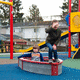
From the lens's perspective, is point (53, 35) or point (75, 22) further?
point (75, 22)

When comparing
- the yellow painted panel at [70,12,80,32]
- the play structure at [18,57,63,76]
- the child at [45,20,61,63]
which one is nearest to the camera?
the child at [45,20,61,63]

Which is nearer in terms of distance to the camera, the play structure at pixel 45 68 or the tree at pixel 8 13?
the play structure at pixel 45 68

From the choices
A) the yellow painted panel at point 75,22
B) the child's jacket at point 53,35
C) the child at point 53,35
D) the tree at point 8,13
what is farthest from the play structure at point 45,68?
the tree at point 8,13

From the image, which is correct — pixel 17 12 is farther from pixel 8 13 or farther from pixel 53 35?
pixel 53 35

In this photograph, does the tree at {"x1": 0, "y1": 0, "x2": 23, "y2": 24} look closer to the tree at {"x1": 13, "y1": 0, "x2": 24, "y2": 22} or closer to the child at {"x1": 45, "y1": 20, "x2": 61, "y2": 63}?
the tree at {"x1": 13, "y1": 0, "x2": 24, "y2": 22}

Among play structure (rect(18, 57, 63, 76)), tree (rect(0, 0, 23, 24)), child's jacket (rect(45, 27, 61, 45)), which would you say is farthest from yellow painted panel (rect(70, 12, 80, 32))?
tree (rect(0, 0, 23, 24))

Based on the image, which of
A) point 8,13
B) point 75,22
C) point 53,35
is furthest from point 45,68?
point 8,13

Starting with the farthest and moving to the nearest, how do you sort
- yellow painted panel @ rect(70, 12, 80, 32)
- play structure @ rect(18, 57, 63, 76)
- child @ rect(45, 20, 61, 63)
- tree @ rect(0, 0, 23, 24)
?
1. tree @ rect(0, 0, 23, 24)
2. yellow painted panel @ rect(70, 12, 80, 32)
3. play structure @ rect(18, 57, 63, 76)
4. child @ rect(45, 20, 61, 63)

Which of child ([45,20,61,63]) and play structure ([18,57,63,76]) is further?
play structure ([18,57,63,76])

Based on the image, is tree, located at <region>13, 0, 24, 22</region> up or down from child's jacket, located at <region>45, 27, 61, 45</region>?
up

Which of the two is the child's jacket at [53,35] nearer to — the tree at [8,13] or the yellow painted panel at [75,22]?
the yellow painted panel at [75,22]

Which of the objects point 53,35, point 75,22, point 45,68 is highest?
point 75,22

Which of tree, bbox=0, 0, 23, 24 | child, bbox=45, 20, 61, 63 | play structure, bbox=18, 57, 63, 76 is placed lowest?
play structure, bbox=18, 57, 63, 76

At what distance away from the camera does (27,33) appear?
34.7 m
